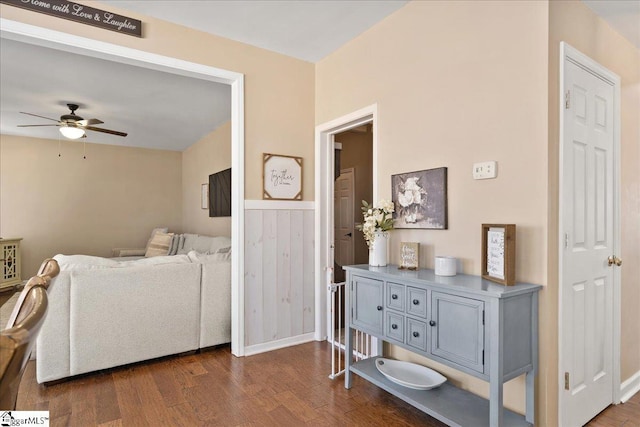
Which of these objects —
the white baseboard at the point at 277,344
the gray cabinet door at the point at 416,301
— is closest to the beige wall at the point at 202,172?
the white baseboard at the point at 277,344

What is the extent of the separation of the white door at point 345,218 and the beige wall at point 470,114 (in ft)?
7.44

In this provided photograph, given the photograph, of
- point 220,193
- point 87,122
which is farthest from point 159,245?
point 87,122

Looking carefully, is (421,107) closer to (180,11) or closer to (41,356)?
(180,11)

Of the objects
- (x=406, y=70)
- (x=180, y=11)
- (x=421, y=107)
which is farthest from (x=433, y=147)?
(x=180, y=11)

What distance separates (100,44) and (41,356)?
88.3 inches

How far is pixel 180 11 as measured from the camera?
8.85 feet

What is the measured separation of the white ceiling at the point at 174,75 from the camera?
263 centimetres

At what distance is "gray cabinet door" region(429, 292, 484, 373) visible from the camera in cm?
175

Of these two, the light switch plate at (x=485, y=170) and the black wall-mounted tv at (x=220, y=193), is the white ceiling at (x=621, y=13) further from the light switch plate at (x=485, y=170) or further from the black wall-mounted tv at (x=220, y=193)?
the black wall-mounted tv at (x=220, y=193)

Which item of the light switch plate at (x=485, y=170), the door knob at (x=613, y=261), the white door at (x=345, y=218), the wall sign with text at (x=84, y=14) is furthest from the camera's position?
the white door at (x=345, y=218)

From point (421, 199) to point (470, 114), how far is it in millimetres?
624

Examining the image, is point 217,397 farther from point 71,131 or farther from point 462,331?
point 71,131

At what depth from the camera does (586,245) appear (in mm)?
2117

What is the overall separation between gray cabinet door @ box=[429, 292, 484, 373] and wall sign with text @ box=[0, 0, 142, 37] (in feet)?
9.27
